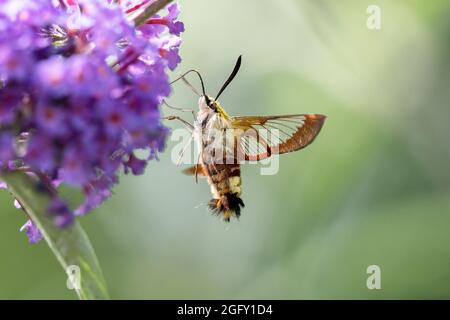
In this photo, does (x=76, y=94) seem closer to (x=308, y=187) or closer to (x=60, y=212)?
(x=60, y=212)

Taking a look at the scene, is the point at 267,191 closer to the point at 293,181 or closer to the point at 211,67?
the point at 293,181

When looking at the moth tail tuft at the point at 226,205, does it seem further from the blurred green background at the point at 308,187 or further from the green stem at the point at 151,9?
the blurred green background at the point at 308,187

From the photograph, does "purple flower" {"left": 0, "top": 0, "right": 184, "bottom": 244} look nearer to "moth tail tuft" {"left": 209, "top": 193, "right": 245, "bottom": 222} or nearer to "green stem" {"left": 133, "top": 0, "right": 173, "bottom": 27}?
"green stem" {"left": 133, "top": 0, "right": 173, "bottom": 27}

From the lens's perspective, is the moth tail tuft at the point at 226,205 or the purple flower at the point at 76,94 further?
the moth tail tuft at the point at 226,205

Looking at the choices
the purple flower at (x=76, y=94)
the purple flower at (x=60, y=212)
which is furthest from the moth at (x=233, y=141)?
the purple flower at (x=60, y=212)

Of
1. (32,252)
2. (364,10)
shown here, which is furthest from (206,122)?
(32,252)

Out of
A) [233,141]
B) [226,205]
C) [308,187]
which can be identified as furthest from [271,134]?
[308,187]

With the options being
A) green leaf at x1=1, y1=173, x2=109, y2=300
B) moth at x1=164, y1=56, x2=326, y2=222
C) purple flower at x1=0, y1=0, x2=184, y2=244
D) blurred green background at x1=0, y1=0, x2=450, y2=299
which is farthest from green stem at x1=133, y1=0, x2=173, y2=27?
blurred green background at x1=0, y1=0, x2=450, y2=299
